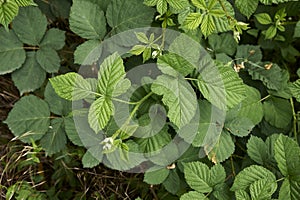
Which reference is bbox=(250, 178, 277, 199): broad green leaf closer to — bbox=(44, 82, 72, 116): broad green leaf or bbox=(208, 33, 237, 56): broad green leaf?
bbox=(208, 33, 237, 56): broad green leaf

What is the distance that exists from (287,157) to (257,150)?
0.13 m

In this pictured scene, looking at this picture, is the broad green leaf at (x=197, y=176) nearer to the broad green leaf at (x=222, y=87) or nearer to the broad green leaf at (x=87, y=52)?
the broad green leaf at (x=222, y=87)

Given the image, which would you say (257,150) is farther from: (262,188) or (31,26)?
(31,26)

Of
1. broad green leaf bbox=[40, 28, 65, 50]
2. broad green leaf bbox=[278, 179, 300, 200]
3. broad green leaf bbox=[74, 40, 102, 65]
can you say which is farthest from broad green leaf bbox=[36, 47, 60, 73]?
broad green leaf bbox=[278, 179, 300, 200]

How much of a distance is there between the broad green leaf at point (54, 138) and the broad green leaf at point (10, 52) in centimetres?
24

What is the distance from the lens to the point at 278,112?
1637 millimetres

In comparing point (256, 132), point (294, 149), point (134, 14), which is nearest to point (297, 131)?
point (256, 132)

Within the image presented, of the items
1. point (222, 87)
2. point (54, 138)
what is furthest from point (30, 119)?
point (222, 87)

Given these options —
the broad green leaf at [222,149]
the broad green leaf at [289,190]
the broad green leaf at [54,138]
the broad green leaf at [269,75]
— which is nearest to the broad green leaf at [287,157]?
the broad green leaf at [289,190]

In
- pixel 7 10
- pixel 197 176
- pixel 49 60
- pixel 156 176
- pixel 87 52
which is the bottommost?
pixel 156 176

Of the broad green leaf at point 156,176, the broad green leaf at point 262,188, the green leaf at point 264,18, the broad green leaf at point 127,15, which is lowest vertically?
the broad green leaf at point 156,176

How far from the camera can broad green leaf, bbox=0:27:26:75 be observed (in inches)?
64.6

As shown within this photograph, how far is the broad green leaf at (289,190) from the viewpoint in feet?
4.49

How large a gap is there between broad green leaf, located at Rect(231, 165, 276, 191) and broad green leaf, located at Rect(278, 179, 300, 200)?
0.12 feet
